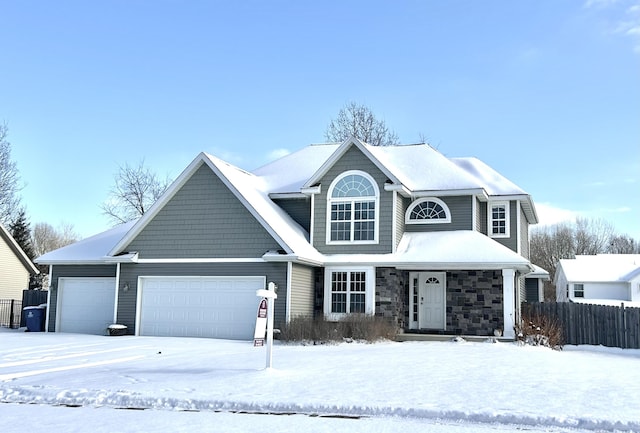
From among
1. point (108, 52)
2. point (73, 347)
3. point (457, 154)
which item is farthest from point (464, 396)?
point (457, 154)

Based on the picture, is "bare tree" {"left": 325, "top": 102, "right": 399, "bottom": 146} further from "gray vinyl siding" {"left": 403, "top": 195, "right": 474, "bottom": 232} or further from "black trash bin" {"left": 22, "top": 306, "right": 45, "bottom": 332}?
"black trash bin" {"left": 22, "top": 306, "right": 45, "bottom": 332}

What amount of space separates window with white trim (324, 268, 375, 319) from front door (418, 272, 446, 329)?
7.70 feet

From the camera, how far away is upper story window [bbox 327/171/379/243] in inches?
854

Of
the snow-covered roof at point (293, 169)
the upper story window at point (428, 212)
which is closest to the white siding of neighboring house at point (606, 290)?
the snow-covered roof at point (293, 169)

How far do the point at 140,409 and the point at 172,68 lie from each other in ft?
42.0

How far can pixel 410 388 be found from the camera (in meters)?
9.47

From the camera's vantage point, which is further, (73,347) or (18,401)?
(73,347)

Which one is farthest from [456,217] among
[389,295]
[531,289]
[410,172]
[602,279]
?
[602,279]

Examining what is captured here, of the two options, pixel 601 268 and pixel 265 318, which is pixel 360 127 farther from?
pixel 265 318

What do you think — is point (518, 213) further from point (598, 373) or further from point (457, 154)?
point (598, 373)

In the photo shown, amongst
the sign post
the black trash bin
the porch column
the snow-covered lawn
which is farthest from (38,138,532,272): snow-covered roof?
the sign post

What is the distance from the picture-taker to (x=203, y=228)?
20422 millimetres

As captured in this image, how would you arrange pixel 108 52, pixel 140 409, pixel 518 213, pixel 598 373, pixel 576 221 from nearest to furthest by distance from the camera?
pixel 140 409, pixel 598 373, pixel 108 52, pixel 518 213, pixel 576 221

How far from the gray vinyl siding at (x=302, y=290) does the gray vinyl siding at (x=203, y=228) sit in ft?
4.05
